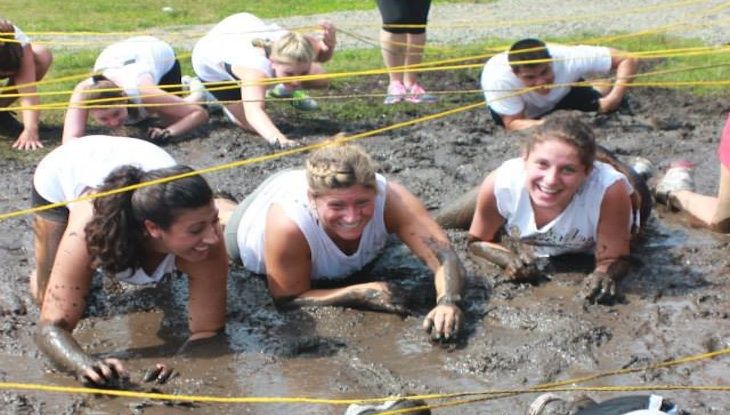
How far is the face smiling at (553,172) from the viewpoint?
5230 millimetres

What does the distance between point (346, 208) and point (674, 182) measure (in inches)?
101

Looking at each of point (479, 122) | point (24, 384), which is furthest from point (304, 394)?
point (479, 122)

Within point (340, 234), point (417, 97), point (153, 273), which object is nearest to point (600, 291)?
point (340, 234)

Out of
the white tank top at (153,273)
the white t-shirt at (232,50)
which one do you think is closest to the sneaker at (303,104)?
the white t-shirt at (232,50)

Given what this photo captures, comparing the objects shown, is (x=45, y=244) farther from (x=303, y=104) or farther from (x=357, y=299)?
(x=303, y=104)

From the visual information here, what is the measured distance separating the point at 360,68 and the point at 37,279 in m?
5.21

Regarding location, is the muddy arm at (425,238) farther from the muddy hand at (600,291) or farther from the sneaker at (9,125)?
the sneaker at (9,125)

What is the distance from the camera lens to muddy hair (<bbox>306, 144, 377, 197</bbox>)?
4.89 meters

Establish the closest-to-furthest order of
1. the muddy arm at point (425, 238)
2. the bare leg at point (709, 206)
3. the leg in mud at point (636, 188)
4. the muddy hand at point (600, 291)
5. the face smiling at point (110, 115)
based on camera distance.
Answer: the muddy arm at point (425, 238)
the muddy hand at point (600, 291)
the leg in mud at point (636, 188)
the bare leg at point (709, 206)
the face smiling at point (110, 115)

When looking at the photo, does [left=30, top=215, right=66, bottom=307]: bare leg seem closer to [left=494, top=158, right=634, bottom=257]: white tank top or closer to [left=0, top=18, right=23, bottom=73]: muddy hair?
[left=494, top=158, right=634, bottom=257]: white tank top

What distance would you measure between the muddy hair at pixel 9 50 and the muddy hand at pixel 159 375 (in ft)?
13.5

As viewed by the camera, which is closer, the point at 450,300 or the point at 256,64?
the point at 450,300

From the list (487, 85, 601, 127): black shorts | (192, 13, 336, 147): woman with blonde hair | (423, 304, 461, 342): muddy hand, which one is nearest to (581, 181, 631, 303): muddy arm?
(423, 304, 461, 342): muddy hand

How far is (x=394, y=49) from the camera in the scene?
8.89m
